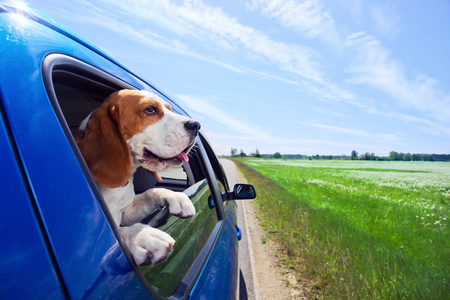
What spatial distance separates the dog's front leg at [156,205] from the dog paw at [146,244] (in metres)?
0.42

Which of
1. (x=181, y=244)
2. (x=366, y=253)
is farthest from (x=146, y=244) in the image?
(x=366, y=253)

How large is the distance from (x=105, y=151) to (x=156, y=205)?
516 mm

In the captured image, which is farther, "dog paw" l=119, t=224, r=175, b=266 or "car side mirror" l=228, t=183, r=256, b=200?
"car side mirror" l=228, t=183, r=256, b=200

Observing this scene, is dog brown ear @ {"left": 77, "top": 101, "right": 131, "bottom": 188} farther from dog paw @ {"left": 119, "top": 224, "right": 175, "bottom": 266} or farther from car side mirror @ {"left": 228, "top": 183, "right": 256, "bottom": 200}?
car side mirror @ {"left": 228, "top": 183, "right": 256, "bottom": 200}

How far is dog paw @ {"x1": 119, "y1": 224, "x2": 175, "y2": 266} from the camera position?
97 centimetres

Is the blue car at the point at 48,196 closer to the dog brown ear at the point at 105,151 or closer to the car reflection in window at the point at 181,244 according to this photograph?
the car reflection in window at the point at 181,244

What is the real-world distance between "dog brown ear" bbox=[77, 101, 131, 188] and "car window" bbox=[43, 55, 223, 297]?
162 mm

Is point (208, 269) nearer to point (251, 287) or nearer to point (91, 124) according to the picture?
point (91, 124)

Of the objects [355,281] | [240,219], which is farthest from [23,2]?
[240,219]

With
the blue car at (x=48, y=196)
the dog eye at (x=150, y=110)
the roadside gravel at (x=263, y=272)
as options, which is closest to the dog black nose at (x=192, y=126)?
the dog eye at (x=150, y=110)

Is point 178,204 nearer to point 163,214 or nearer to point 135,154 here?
point 163,214

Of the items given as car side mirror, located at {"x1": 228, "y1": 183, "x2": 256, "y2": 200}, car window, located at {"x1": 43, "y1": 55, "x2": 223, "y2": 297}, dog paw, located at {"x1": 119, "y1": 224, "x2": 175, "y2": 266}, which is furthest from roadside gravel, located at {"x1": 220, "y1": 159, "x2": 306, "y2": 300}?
dog paw, located at {"x1": 119, "y1": 224, "x2": 175, "y2": 266}

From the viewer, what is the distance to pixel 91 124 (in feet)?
4.40

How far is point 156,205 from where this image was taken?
1.64m
